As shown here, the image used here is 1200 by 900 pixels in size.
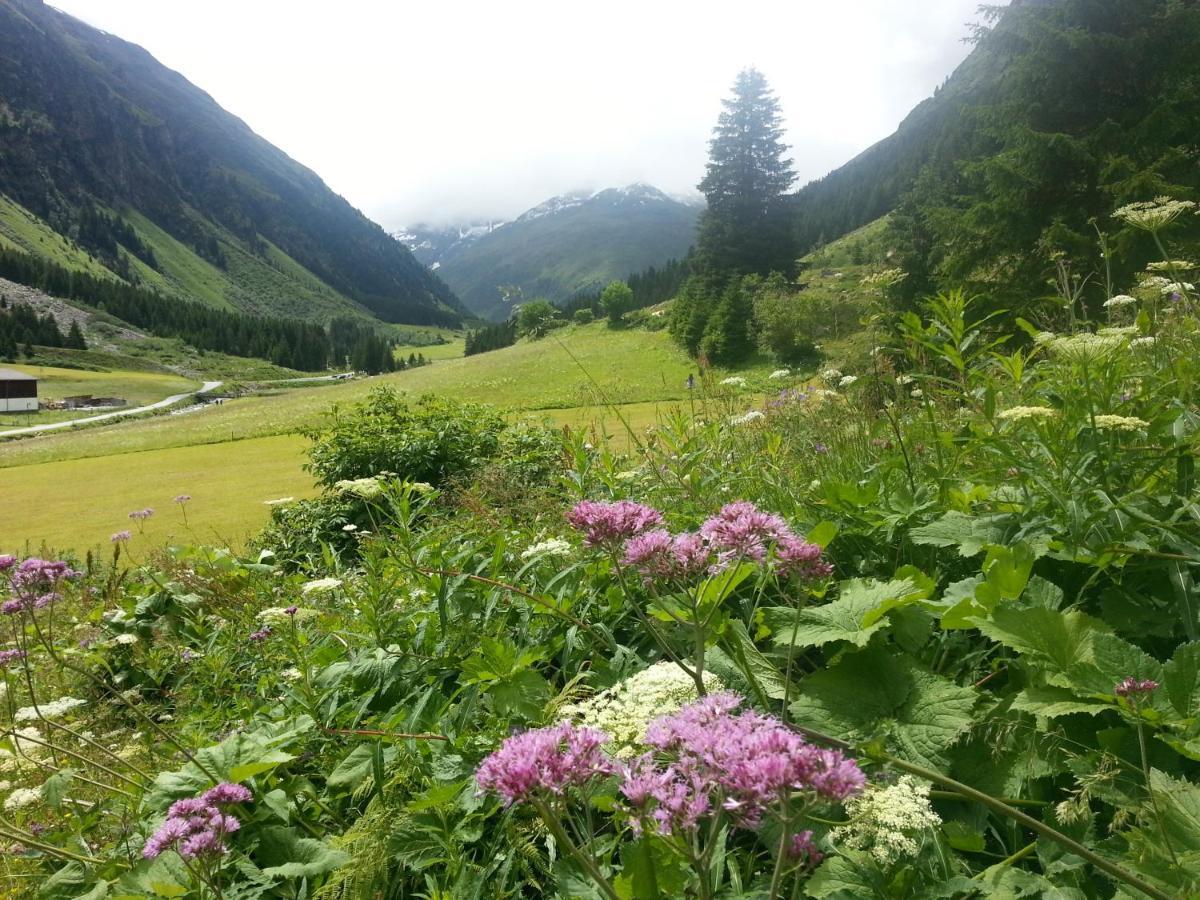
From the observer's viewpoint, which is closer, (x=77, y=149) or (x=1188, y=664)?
(x=1188, y=664)

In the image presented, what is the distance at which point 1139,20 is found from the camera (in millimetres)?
12477

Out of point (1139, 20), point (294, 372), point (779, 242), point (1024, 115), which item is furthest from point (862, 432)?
point (294, 372)

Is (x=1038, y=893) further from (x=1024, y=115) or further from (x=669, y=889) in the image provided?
(x=1024, y=115)

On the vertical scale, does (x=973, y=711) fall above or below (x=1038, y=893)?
above

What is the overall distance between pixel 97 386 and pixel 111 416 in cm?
3702

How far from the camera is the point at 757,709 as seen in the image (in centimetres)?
161

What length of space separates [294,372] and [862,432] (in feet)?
472

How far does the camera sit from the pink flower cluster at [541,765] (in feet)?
3.02

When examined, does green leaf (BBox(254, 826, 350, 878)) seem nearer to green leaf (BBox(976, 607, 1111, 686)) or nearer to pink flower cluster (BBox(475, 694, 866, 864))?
pink flower cluster (BBox(475, 694, 866, 864))

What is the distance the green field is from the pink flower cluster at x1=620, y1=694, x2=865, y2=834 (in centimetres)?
257

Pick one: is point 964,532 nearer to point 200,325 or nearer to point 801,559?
point 801,559

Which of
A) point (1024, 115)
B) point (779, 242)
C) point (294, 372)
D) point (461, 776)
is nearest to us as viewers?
point (461, 776)

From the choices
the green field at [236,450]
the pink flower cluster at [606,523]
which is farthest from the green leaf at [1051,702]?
the green field at [236,450]

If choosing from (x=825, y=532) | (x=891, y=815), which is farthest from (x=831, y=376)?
(x=891, y=815)
